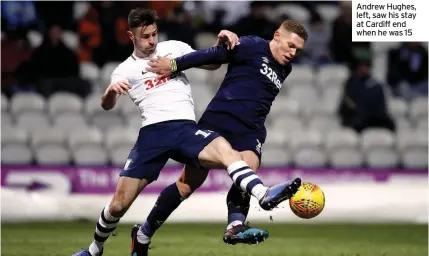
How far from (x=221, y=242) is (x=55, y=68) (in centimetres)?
584

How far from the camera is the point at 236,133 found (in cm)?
764

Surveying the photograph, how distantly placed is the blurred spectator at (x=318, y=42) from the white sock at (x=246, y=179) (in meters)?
9.24

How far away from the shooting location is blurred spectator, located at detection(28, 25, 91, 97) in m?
14.4

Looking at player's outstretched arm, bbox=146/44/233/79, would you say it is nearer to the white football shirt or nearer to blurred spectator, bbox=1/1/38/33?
the white football shirt

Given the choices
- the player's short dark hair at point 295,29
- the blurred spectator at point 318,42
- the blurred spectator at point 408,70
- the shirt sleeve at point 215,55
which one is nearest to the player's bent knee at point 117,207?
the shirt sleeve at point 215,55

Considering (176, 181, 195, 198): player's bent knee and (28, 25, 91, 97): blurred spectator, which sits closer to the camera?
(176, 181, 195, 198): player's bent knee

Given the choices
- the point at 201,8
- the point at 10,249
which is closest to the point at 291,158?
the point at 201,8

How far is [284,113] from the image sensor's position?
15227mm

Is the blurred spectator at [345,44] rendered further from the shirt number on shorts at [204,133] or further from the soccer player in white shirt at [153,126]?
the shirt number on shorts at [204,133]

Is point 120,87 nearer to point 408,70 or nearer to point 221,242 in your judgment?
point 221,242

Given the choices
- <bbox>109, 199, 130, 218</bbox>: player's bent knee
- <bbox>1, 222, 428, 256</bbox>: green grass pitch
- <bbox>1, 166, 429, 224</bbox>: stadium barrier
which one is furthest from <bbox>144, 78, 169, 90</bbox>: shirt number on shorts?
<bbox>1, 166, 429, 224</bbox>: stadium barrier

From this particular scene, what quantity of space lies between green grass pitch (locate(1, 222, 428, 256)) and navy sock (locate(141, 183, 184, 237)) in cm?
81

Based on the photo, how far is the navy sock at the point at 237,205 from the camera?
24.2 feet

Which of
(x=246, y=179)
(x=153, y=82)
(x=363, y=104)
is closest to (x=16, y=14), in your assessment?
(x=363, y=104)
